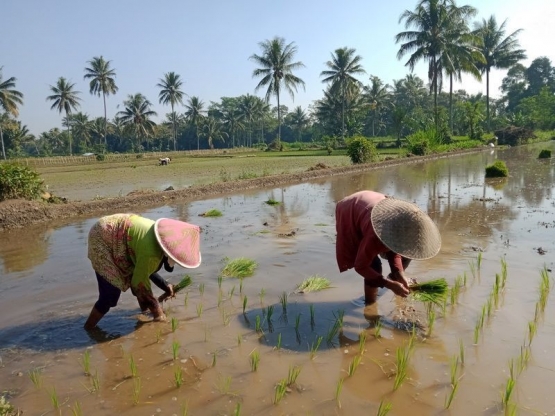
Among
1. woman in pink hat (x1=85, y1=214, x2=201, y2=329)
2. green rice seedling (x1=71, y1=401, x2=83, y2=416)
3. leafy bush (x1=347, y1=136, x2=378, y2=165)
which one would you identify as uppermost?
leafy bush (x1=347, y1=136, x2=378, y2=165)

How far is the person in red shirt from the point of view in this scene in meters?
2.96

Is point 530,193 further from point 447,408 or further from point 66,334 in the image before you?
point 66,334

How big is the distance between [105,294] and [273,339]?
4.67ft

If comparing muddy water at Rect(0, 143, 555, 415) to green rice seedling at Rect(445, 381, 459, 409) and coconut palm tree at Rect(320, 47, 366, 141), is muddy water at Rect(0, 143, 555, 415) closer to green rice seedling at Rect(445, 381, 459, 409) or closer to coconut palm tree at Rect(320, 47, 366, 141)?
green rice seedling at Rect(445, 381, 459, 409)

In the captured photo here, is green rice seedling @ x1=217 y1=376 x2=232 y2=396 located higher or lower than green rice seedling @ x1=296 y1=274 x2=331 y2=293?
lower

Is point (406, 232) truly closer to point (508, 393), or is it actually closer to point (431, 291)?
point (431, 291)

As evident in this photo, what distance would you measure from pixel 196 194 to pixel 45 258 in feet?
19.6

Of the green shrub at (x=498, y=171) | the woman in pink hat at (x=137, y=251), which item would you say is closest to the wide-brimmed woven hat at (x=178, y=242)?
the woman in pink hat at (x=137, y=251)

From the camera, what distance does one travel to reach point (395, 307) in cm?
390

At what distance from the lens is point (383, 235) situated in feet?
9.71

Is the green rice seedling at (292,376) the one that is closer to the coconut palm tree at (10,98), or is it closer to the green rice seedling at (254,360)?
the green rice seedling at (254,360)

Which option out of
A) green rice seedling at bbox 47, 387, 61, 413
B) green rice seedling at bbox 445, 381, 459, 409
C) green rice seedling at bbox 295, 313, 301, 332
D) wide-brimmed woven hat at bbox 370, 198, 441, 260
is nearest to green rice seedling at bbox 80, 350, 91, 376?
green rice seedling at bbox 47, 387, 61, 413

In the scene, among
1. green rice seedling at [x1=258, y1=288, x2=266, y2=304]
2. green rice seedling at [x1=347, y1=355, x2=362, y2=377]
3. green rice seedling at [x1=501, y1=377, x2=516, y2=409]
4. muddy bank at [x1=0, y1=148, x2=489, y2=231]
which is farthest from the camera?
muddy bank at [x1=0, y1=148, x2=489, y2=231]

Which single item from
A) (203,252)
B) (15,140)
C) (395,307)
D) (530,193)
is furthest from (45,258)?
(15,140)
